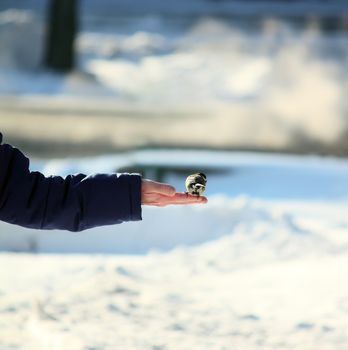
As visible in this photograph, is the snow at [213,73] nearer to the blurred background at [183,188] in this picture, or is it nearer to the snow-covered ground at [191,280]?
the blurred background at [183,188]

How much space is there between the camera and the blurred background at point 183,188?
3.57 meters

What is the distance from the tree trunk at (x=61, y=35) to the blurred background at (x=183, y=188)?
0.02m

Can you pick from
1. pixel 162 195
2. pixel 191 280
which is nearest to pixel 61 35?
pixel 191 280

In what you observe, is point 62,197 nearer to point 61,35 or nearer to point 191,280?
point 191,280

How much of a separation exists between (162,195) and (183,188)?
3802mm

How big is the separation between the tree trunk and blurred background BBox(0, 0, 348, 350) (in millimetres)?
25

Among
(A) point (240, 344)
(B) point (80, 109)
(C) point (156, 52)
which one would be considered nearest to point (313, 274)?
(A) point (240, 344)

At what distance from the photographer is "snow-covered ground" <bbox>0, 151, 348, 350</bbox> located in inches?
135

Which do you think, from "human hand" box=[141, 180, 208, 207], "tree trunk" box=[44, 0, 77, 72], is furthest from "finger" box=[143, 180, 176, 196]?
"tree trunk" box=[44, 0, 77, 72]

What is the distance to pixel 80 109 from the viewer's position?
1206 cm

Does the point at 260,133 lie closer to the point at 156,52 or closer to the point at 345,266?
the point at 345,266

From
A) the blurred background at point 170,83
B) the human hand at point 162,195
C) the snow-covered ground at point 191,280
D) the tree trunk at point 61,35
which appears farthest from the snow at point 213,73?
the human hand at point 162,195

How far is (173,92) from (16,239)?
9568mm

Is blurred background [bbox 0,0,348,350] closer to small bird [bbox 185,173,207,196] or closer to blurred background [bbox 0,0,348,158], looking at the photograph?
blurred background [bbox 0,0,348,158]
